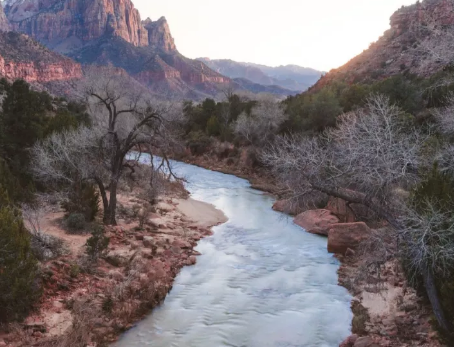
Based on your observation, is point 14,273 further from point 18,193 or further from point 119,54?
point 119,54

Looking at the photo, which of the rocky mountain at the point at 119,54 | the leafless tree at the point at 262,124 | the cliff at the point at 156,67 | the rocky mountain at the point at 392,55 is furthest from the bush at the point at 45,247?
the cliff at the point at 156,67

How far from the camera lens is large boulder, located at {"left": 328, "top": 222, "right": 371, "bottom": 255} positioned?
53.6 ft

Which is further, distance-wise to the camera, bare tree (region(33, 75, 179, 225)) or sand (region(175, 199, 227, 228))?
sand (region(175, 199, 227, 228))

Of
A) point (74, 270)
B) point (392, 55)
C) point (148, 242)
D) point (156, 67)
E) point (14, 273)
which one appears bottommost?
point (74, 270)

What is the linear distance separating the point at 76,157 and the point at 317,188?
12.1 meters

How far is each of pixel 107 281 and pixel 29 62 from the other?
264ft

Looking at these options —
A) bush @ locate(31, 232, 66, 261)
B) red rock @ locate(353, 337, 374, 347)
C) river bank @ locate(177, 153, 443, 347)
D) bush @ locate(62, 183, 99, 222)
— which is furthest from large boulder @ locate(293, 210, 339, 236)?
bush @ locate(31, 232, 66, 261)

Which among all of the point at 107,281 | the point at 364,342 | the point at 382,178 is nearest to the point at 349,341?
the point at 364,342

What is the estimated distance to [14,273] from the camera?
8719 millimetres

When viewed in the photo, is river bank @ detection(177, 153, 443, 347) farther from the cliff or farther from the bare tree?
the cliff

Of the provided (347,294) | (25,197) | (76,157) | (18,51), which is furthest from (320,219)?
(18,51)

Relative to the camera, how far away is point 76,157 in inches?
690

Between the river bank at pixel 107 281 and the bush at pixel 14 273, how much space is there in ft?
1.21

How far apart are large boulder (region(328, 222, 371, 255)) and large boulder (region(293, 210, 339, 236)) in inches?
91.7
